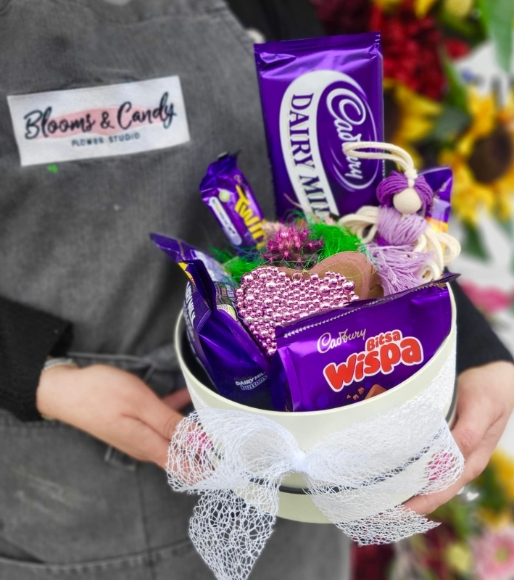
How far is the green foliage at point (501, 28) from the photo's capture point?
514 millimetres

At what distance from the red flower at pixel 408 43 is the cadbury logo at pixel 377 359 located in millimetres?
409

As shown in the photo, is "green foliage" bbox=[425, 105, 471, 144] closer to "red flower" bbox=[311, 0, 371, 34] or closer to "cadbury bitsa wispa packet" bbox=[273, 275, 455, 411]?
"red flower" bbox=[311, 0, 371, 34]

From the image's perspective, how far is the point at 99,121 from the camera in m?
0.44

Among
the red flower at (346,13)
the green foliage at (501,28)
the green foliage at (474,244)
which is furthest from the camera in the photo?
the green foliage at (474,244)

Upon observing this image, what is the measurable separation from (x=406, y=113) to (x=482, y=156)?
0.36ft

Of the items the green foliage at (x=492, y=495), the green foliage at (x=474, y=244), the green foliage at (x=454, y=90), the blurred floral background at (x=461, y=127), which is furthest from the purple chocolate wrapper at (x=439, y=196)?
the green foliage at (x=492, y=495)

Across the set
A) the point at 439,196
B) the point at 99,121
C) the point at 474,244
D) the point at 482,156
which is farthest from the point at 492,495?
the point at 99,121

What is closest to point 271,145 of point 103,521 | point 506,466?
point 103,521

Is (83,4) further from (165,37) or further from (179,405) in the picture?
(179,405)

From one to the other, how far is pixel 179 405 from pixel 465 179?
1.48 ft

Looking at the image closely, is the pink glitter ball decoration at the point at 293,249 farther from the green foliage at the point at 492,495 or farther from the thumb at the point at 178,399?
the green foliage at the point at 492,495

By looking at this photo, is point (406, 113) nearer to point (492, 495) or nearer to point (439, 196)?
point (439, 196)

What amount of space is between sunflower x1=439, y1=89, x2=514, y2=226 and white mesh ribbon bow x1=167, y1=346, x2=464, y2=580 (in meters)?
0.43

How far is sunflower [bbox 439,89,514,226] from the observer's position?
26.1 inches
